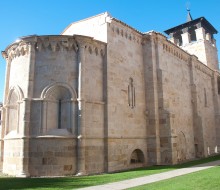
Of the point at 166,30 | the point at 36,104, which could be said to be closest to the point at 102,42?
the point at 36,104

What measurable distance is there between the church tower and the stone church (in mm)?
12429

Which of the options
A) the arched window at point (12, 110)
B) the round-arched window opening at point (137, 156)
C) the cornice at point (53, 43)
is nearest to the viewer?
the cornice at point (53, 43)

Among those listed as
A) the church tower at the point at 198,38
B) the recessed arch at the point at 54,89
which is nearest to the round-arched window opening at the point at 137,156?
the recessed arch at the point at 54,89

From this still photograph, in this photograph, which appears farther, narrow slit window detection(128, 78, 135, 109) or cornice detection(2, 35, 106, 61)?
narrow slit window detection(128, 78, 135, 109)

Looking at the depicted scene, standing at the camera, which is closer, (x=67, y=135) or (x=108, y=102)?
(x=67, y=135)

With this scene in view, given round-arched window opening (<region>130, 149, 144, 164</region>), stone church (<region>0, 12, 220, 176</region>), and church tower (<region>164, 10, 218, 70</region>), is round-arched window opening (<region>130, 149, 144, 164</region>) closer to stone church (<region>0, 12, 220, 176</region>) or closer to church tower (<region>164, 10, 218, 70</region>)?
stone church (<region>0, 12, 220, 176</region>)

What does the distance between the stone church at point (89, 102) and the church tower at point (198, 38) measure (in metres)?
12.4

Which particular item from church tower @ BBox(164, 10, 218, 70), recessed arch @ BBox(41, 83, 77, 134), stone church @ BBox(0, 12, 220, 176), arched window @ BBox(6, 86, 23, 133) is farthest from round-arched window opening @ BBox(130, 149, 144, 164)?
church tower @ BBox(164, 10, 218, 70)

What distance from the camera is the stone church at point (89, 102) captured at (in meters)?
12.5

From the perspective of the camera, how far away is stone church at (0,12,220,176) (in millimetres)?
12492

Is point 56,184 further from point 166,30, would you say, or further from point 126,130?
point 166,30

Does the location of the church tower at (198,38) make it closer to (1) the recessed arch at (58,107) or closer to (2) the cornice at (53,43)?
(2) the cornice at (53,43)

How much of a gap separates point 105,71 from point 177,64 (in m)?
8.92

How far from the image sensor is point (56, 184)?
9703 millimetres
